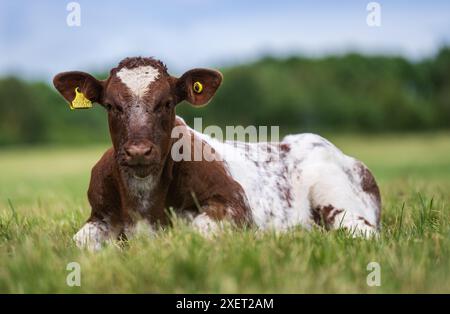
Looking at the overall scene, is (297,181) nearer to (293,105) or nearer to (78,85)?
(78,85)

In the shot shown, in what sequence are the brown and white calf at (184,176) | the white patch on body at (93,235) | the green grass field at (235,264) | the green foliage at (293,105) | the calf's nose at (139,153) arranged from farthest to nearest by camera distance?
the green foliage at (293,105) → the white patch on body at (93,235) → the brown and white calf at (184,176) → the calf's nose at (139,153) → the green grass field at (235,264)

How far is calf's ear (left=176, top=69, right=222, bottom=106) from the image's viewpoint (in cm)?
695

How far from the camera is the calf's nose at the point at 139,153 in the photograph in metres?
5.94

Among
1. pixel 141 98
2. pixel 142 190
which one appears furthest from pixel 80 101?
pixel 142 190

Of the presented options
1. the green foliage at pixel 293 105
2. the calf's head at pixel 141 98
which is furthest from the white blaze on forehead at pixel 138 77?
the green foliage at pixel 293 105

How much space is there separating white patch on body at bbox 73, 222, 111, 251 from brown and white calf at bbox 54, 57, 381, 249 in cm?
1

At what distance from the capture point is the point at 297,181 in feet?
27.2

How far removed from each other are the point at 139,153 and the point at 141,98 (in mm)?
748

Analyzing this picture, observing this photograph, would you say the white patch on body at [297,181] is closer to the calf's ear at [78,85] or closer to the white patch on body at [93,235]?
the calf's ear at [78,85]

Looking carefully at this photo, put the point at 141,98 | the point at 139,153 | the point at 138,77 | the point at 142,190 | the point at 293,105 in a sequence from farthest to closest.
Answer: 1. the point at 293,105
2. the point at 142,190
3. the point at 138,77
4. the point at 141,98
5. the point at 139,153

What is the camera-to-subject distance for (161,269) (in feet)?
16.0
